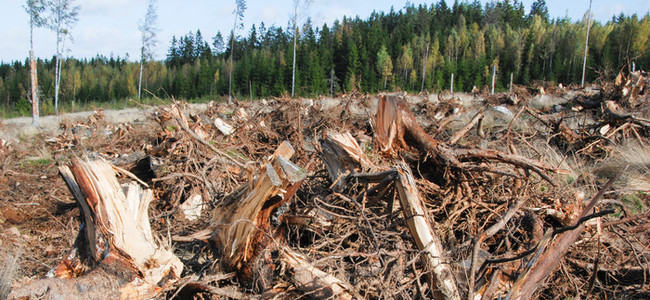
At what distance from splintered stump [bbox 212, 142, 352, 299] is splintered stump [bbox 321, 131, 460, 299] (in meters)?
0.59

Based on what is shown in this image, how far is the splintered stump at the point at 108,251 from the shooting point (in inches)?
109

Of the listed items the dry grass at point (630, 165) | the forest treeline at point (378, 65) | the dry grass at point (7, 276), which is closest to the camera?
the dry grass at point (7, 276)

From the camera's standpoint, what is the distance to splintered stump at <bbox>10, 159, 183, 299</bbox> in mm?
2779

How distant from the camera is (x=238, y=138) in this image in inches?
314

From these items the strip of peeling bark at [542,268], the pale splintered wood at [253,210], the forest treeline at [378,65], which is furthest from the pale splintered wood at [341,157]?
the forest treeline at [378,65]

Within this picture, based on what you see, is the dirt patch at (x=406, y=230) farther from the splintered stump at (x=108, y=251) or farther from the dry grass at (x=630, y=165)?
the splintered stump at (x=108, y=251)

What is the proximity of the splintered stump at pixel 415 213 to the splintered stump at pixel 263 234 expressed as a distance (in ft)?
1.94

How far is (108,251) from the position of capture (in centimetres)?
283

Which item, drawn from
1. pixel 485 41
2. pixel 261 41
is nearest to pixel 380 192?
pixel 485 41

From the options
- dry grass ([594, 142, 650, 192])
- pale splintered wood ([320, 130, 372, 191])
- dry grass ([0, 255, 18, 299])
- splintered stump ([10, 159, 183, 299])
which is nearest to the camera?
splintered stump ([10, 159, 183, 299])

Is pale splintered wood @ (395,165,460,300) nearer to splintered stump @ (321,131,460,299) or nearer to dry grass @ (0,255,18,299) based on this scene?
splintered stump @ (321,131,460,299)

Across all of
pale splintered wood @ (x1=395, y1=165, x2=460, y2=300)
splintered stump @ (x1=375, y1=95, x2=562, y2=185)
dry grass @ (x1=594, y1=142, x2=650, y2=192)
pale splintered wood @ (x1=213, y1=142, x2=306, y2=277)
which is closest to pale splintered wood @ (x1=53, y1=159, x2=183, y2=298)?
pale splintered wood @ (x1=213, y1=142, x2=306, y2=277)

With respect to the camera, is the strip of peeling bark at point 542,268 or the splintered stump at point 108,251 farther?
the strip of peeling bark at point 542,268

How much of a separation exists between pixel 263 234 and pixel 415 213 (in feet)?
3.72
